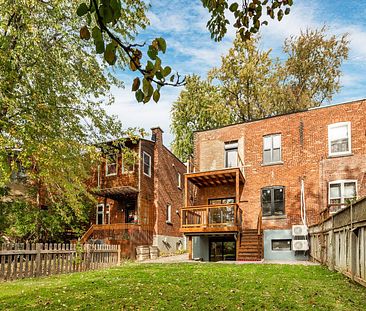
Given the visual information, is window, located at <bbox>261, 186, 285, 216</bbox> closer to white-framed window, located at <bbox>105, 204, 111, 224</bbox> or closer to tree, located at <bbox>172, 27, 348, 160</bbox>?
white-framed window, located at <bbox>105, 204, 111, 224</bbox>

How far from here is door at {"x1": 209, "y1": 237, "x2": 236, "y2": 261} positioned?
2159 centimetres

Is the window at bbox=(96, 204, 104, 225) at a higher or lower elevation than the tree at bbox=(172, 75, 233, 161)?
lower

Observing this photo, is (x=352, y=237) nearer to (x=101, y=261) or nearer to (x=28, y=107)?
(x=101, y=261)

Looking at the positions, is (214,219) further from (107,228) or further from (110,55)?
(110,55)

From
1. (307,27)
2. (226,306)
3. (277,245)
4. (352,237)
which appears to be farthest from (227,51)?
(226,306)

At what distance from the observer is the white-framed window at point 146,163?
26719 millimetres

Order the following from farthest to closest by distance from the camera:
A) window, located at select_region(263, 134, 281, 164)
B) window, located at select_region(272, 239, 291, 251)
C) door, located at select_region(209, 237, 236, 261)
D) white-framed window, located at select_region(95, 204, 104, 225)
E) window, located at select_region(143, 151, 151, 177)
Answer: white-framed window, located at select_region(95, 204, 104, 225) → window, located at select_region(143, 151, 151, 177) → door, located at select_region(209, 237, 236, 261) → window, located at select_region(263, 134, 281, 164) → window, located at select_region(272, 239, 291, 251)

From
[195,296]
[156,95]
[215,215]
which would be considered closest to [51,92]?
[195,296]

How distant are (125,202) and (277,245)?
11630 mm

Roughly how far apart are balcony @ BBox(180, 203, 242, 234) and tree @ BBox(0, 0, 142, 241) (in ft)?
18.7

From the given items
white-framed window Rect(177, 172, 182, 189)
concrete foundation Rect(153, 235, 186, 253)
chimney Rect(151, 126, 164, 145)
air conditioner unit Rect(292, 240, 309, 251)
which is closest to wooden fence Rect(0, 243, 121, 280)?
air conditioner unit Rect(292, 240, 309, 251)

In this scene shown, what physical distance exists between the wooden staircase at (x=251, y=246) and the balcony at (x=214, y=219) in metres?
1.16

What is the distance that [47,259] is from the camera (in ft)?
39.1

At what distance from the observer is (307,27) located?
3139 centimetres
